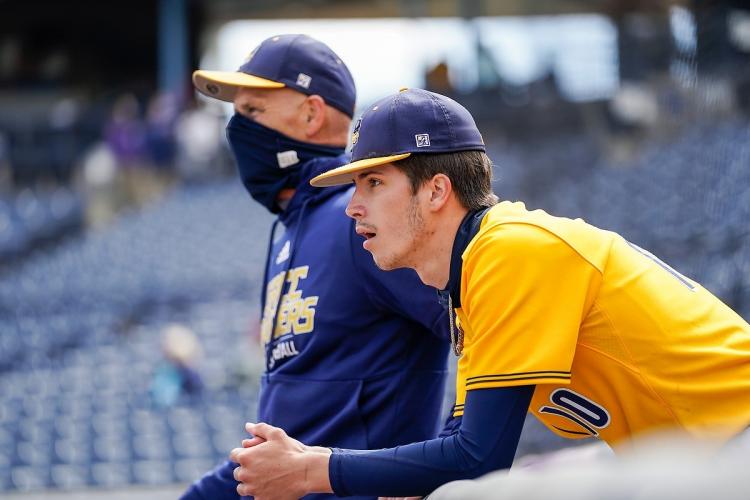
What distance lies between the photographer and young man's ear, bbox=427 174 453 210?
220 cm

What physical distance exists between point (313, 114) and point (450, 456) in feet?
4.07

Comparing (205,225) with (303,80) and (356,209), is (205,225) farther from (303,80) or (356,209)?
(356,209)

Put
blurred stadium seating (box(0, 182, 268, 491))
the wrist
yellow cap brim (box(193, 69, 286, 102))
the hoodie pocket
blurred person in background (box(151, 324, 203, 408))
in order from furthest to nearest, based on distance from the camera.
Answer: blurred person in background (box(151, 324, 203, 408)) → blurred stadium seating (box(0, 182, 268, 491)) → yellow cap brim (box(193, 69, 286, 102)) → the hoodie pocket → the wrist

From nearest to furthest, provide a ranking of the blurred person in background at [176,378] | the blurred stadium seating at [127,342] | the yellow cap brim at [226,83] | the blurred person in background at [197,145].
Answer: the yellow cap brim at [226,83], the blurred stadium seating at [127,342], the blurred person in background at [176,378], the blurred person in background at [197,145]

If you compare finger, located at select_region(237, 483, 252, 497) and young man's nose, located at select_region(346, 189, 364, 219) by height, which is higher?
young man's nose, located at select_region(346, 189, 364, 219)

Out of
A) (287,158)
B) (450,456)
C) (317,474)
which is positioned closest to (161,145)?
(287,158)

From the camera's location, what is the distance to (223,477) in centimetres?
291

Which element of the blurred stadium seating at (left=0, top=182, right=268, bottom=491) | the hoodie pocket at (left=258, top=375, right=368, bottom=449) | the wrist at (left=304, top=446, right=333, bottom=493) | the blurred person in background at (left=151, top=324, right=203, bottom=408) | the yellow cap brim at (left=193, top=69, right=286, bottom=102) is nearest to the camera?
the wrist at (left=304, top=446, right=333, bottom=493)

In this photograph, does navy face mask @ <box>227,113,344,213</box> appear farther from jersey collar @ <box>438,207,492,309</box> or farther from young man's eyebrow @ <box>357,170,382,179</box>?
jersey collar @ <box>438,207,492,309</box>

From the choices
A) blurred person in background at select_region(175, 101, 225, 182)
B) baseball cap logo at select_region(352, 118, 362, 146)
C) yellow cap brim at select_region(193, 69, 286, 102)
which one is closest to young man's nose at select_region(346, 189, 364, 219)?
baseball cap logo at select_region(352, 118, 362, 146)

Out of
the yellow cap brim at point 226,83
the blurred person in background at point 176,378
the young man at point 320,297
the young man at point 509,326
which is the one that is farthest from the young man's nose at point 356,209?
the blurred person in background at point 176,378

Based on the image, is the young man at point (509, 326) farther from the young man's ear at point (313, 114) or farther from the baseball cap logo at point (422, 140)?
the young man's ear at point (313, 114)

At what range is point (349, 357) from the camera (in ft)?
8.63

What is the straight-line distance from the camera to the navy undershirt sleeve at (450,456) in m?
1.99
